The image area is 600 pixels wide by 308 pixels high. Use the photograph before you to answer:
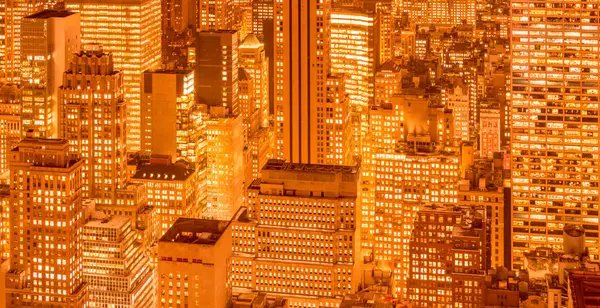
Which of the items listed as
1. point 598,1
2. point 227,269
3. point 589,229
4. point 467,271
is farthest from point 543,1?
point 227,269

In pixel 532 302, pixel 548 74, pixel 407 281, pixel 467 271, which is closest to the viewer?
pixel 532 302

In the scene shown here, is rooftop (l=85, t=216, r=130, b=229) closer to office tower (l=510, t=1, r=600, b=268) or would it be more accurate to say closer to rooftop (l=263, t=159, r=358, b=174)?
rooftop (l=263, t=159, r=358, b=174)

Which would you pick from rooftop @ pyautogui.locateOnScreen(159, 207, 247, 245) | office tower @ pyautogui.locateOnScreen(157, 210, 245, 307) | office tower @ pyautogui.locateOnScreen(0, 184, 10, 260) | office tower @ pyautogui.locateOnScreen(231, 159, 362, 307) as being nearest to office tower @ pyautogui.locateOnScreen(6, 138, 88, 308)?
rooftop @ pyautogui.locateOnScreen(159, 207, 247, 245)

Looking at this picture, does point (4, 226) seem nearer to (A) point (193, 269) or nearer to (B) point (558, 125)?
(A) point (193, 269)

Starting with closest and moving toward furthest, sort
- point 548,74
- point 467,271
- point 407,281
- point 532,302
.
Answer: point 532,302
point 467,271
point 407,281
point 548,74

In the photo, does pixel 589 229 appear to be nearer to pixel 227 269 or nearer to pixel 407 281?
pixel 407 281

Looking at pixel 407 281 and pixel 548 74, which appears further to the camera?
pixel 548 74
